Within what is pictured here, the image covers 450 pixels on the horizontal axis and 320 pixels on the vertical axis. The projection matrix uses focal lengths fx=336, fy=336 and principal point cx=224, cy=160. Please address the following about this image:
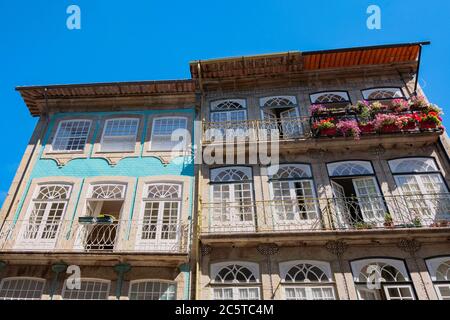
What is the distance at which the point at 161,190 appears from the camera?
1034 cm

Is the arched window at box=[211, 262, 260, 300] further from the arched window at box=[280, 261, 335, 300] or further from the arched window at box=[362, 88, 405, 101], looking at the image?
the arched window at box=[362, 88, 405, 101]

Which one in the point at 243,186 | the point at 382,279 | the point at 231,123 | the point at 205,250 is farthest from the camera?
the point at 231,123

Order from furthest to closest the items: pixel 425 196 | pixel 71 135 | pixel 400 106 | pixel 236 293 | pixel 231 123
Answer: pixel 71 135 < pixel 231 123 < pixel 400 106 < pixel 425 196 < pixel 236 293

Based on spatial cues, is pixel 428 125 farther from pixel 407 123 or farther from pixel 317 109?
pixel 317 109

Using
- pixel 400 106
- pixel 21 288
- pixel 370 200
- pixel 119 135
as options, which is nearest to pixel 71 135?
pixel 119 135

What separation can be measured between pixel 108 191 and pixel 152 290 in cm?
345

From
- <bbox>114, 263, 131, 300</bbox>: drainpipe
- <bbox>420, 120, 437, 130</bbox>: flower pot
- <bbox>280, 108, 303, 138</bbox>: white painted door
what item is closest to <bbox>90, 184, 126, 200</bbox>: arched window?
<bbox>114, 263, 131, 300</bbox>: drainpipe

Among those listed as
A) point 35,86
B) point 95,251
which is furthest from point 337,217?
point 35,86

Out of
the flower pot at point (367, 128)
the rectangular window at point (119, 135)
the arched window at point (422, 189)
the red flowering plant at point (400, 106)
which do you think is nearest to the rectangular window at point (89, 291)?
the rectangular window at point (119, 135)

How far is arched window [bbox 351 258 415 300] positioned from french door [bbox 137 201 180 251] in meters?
4.80

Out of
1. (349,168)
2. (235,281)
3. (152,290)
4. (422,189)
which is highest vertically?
(349,168)

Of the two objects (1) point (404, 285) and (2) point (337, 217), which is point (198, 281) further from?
(1) point (404, 285)

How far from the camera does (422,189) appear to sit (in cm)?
948

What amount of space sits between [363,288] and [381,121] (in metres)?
4.93
